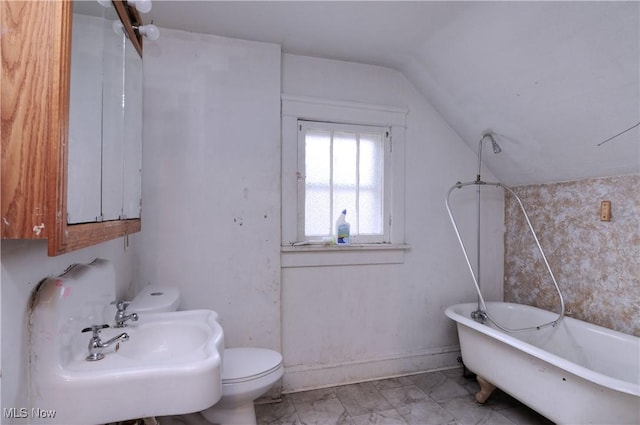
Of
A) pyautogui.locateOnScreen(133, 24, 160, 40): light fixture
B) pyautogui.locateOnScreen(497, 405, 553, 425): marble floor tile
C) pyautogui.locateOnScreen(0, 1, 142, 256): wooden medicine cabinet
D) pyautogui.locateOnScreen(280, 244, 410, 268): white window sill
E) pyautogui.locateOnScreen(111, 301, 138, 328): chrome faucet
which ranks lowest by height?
pyautogui.locateOnScreen(497, 405, 553, 425): marble floor tile

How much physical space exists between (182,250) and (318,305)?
0.98 meters

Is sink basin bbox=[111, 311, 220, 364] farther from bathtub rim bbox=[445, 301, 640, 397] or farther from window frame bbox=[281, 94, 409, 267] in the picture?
bathtub rim bbox=[445, 301, 640, 397]

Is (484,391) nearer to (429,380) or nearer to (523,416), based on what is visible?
(523,416)

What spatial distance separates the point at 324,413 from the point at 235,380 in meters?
0.78

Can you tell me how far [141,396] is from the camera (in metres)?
0.92

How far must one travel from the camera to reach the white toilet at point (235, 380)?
1.46 meters

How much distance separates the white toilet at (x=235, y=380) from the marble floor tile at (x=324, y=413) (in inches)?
18.4

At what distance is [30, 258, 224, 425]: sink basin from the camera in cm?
88

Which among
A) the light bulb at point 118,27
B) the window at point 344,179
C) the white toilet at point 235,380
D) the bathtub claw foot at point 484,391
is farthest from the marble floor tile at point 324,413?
the light bulb at point 118,27

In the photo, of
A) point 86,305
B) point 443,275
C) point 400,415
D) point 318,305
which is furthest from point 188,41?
point 400,415

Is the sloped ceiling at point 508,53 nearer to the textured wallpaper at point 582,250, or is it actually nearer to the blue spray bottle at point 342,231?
the textured wallpaper at point 582,250

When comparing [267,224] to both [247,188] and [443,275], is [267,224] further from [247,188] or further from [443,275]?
[443,275]

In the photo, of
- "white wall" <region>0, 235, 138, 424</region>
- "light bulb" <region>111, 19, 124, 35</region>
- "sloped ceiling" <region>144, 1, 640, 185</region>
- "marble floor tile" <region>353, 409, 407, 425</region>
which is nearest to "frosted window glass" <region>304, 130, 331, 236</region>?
"sloped ceiling" <region>144, 1, 640, 185</region>

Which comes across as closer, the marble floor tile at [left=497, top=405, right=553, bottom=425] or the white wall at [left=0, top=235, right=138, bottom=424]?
the white wall at [left=0, top=235, right=138, bottom=424]
